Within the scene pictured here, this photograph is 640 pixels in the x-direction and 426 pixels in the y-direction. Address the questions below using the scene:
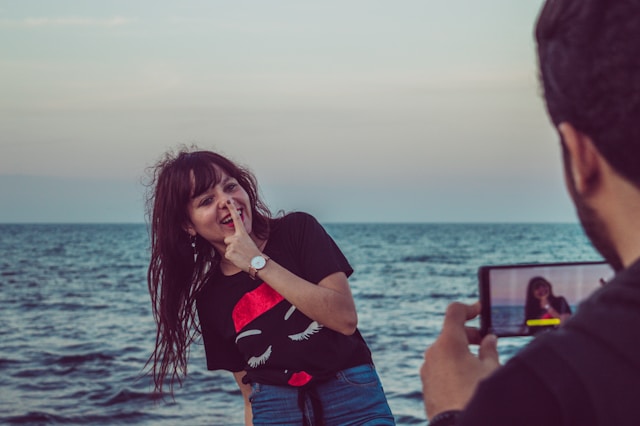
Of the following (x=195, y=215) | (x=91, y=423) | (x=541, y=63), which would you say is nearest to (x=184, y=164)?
(x=195, y=215)

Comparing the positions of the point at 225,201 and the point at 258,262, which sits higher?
the point at 225,201

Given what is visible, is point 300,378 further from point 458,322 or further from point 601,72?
point 601,72

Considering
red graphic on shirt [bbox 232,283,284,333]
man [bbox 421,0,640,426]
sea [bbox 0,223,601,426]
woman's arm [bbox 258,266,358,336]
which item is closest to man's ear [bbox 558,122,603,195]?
man [bbox 421,0,640,426]

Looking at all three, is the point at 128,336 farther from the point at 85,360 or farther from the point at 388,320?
the point at 388,320

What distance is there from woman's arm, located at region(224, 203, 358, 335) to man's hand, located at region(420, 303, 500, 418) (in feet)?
6.78

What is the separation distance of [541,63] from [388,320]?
60.8 feet

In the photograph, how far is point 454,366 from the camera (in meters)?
1.20

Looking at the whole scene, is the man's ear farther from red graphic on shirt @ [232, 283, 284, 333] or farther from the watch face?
red graphic on shirt @ [232, 283, 284, 333]

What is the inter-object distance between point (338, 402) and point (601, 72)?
8.69 feet

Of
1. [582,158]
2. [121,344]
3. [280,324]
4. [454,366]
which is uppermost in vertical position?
[582,158]

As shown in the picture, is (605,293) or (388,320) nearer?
(605,293)

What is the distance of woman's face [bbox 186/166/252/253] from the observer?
356 cm

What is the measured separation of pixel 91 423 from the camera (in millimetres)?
9945

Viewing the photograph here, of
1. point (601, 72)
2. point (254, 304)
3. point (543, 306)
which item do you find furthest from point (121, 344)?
point (601, 72)
